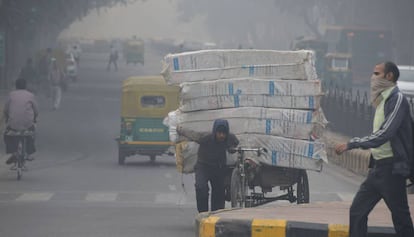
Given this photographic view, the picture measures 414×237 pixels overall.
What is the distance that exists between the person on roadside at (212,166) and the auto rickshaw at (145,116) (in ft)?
37.5

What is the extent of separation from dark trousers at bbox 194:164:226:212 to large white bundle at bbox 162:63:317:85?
4.14ft

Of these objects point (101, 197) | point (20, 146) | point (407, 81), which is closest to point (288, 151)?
point (101, 197)

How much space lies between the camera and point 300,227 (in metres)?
11.6

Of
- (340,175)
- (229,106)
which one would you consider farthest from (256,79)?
(340,175)

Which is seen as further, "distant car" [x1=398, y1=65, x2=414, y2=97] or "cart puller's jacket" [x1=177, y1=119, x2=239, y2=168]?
"distant car" [x1=398, y1=65, x2=414, y2=97]

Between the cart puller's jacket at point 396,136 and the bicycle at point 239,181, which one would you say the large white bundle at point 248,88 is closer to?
the bicycle at point 239,181

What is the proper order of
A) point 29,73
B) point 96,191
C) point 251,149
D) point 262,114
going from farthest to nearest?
point 29,73 → point 96,191 → point 262,114 → point 251,149

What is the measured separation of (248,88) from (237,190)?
153 cm

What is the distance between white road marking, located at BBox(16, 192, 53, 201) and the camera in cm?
2008

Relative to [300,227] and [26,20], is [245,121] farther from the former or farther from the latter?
[26,20]

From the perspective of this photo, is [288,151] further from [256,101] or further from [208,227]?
[208,227]

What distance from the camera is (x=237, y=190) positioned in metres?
14.9

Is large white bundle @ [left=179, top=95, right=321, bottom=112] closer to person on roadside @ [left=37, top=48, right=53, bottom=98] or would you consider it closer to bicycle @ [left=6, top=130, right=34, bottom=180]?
bicycle @ [left=6, top=130, right=34, bottom=180]

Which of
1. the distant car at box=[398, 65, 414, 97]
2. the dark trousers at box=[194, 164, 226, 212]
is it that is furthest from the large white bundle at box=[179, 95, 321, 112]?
the distant car at box=[398, 65, 414, 97]
